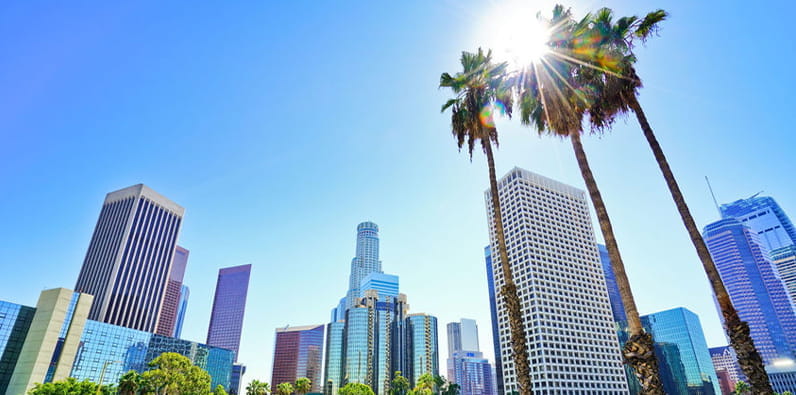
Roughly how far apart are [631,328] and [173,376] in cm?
6979

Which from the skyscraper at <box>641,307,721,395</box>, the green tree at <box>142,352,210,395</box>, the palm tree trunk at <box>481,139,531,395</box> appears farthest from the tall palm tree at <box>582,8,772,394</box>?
the skyscraper at <box>641,307,721,395</box>

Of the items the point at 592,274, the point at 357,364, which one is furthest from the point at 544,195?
the point at 357,364

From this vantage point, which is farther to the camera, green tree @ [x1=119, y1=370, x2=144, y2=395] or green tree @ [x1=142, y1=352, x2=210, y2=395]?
green tree @ [x1=142, y1=352, x2=210, y2=395]

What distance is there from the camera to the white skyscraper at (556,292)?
118 meters

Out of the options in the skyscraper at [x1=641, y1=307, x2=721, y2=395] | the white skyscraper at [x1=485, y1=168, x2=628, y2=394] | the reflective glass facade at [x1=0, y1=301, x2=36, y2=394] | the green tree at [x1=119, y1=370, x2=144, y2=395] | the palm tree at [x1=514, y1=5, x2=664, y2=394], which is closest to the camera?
the palm tree at [x1=514, y1=5, x2=664, y2=394]

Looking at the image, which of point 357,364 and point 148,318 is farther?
point 357,364

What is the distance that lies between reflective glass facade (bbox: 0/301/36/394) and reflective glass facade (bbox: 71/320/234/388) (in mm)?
19947

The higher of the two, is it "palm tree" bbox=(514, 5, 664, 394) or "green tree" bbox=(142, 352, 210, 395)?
"palm tree" bbox=(514, 5, 664, 394)

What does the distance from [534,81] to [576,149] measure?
432 cm

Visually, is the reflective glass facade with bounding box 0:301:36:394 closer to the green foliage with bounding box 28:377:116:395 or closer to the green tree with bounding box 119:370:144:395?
the green tree with bounding box 119:370:144:395

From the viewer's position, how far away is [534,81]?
20422 mm

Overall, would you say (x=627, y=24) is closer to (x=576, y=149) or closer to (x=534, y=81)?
(x=534, y=81)

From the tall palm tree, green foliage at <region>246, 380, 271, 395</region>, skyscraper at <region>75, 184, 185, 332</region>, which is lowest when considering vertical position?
green foliage at <region>246, 380, 271, 395</region>

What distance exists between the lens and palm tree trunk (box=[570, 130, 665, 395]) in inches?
500
